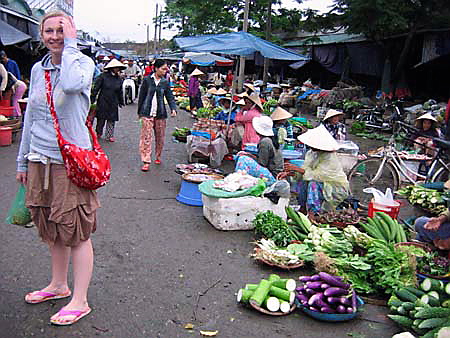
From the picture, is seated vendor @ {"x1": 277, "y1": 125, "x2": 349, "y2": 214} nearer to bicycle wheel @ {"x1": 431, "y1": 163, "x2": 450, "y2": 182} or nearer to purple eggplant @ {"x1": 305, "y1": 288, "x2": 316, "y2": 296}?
bicycle wheel @ {"x1": 431, "y1": 163, "x2": 450, "y2": 182}

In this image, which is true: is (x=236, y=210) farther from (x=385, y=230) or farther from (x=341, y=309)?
(x=341, y=309)

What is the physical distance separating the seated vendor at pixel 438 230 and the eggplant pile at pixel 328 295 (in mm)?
1320

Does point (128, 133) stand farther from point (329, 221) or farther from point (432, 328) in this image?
point (432, 328)

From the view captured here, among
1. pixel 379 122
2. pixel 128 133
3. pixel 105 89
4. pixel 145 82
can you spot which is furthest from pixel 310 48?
pixel 145 82

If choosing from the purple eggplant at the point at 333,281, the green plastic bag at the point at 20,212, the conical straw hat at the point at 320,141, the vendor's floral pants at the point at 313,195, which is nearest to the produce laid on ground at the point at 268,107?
the conical straw hat at the point at 320,141

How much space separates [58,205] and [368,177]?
6.17m

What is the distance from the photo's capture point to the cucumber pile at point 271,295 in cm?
373

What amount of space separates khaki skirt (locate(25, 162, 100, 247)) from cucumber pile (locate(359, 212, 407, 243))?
3.18 metres

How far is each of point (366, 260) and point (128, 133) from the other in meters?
9.20

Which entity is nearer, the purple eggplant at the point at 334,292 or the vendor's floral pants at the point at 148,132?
the purple eggplant at the point at 334,292

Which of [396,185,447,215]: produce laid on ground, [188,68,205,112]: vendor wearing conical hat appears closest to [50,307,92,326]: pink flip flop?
[396,185,447,215]: produce laid on ground

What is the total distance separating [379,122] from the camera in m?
14.7

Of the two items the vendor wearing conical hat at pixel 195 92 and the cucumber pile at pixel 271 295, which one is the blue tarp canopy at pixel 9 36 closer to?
the vendor wearing conical hat at pixel 195 92

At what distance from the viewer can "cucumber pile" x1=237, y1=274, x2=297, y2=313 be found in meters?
3.73
